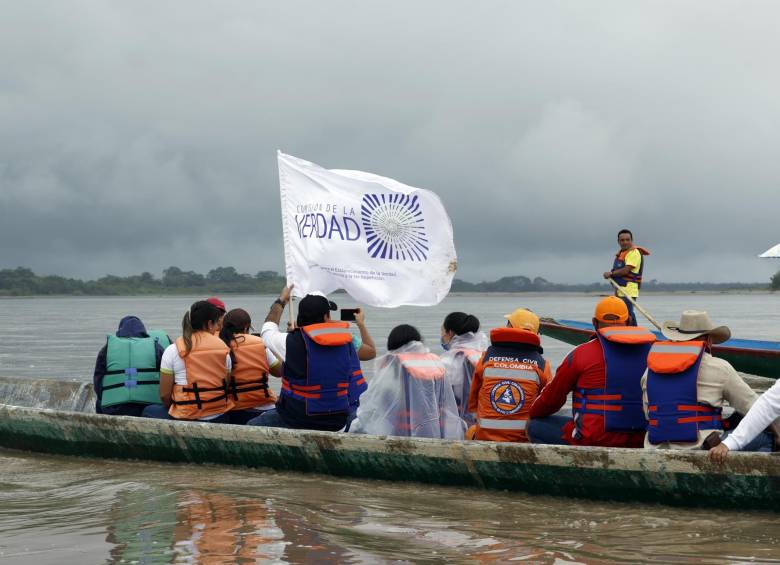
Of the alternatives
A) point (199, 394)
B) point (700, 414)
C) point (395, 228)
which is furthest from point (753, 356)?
point (199, 394)

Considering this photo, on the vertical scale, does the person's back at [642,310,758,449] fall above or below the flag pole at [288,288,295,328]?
below

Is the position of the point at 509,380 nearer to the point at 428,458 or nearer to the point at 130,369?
the point at 428,458

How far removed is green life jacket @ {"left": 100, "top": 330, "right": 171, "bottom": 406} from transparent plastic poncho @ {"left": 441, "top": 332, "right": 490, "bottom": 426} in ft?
9.53

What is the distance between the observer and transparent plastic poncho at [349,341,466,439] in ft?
23.8

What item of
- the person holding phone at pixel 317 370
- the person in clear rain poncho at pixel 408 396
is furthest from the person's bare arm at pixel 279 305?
the person in clear rain poncho at pixel 408 396

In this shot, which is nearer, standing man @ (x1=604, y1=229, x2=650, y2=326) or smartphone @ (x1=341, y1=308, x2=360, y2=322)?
smartphone @ (x1=341, y1=308, x2=360, y2=322)

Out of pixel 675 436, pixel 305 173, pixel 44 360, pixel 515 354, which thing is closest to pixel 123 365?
pixel 305 173

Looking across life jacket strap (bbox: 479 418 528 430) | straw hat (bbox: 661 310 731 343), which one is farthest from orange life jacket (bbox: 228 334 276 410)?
straw hat (bbox: 661 310 731 343)

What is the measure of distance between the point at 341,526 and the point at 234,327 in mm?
2632

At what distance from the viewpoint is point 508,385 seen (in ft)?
23.2

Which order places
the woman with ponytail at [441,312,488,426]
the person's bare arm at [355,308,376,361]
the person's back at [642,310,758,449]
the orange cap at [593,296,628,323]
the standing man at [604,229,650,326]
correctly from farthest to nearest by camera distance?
the standing man at [604,229,650,326] < the woman with ponytail at [441,312,488,426] < the person's bare arm at [355,308,376,361] < the orange cap at [593,296,628,323] < the person's back at [642,310,758,449]

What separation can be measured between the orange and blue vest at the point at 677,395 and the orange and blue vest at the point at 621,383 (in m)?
0.27

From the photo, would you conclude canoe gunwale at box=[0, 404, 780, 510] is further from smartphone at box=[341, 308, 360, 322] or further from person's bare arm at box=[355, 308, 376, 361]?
smartphone at box=[341, 308, 360, 322]

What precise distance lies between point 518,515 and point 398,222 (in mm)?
3244
